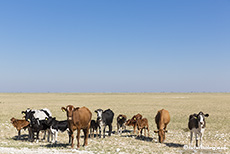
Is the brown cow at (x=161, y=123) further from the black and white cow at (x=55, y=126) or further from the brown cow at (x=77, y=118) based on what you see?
the black and white cow at (x=55, y=126)

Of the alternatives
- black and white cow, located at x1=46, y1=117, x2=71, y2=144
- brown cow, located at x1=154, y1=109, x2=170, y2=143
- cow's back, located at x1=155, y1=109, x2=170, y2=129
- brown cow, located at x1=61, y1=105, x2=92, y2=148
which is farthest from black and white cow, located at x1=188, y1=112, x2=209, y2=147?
black and white cow, located at x1=46, y1=117, x2=71, y2=144

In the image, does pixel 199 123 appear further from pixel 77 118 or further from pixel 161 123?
pixel 77 118

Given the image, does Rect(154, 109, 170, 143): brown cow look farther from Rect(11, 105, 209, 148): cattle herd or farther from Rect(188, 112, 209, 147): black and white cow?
Rect(188, 112, 209, 147): black and white cow

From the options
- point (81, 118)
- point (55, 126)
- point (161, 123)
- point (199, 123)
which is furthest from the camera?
point (161, 123)

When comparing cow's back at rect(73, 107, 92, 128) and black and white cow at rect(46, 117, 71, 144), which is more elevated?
cow's back at rect(73, 107, 92, 128)

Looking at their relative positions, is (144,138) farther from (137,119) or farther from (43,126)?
(43,126)

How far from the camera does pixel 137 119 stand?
17281mm

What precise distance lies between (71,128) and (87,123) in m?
1.24

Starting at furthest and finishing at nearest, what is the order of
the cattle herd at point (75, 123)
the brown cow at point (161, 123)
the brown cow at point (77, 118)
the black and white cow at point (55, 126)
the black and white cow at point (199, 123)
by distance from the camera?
A: the brown cow at point (161, 123)
the black and white cow at point (55, 126)
the black and white cow at point (199, 123)
the cattle herd at point (75, 123)
the brown cow at point (77, 118)

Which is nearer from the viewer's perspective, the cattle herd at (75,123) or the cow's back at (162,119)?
the cattle herd at (75,123)

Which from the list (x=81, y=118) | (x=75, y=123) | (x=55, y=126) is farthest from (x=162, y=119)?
(x=55, y=126)

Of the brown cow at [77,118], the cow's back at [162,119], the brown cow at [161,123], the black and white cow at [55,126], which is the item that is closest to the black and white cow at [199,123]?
the brown cow at [161,123]

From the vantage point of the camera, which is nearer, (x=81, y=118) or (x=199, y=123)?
(x=81, y=118)

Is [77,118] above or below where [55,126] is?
above
